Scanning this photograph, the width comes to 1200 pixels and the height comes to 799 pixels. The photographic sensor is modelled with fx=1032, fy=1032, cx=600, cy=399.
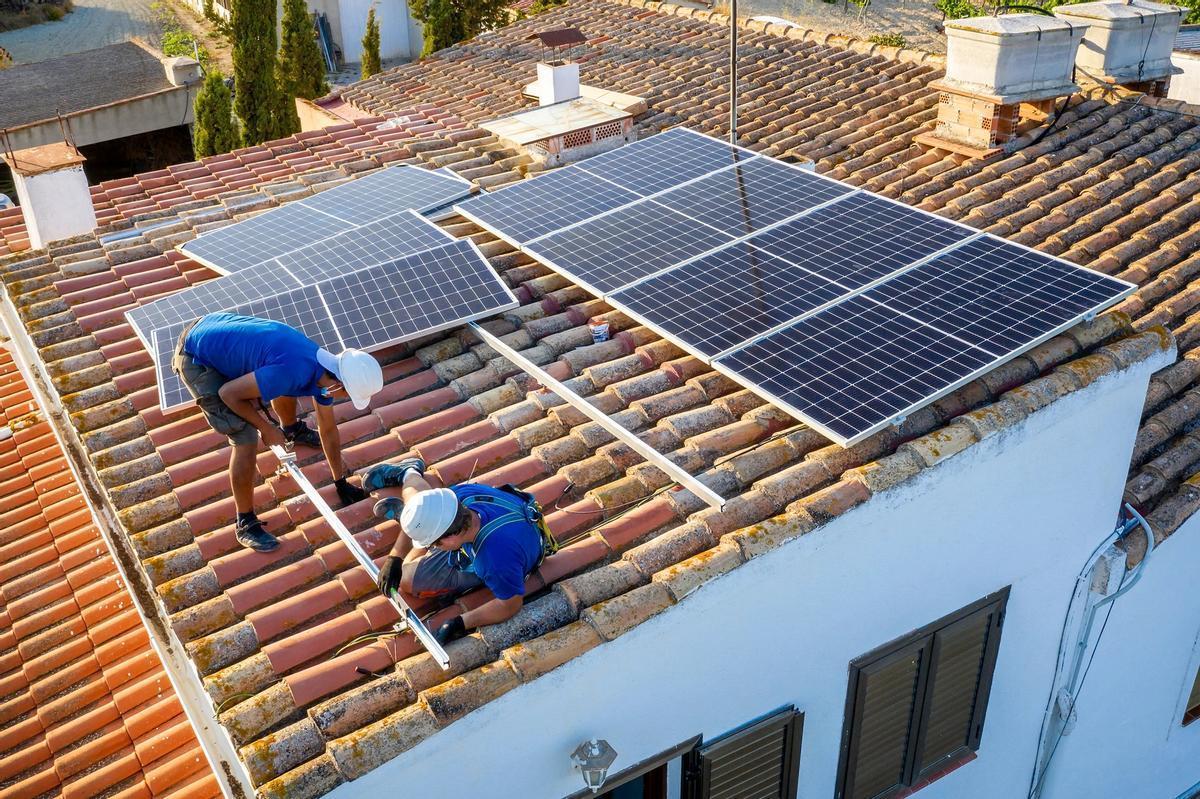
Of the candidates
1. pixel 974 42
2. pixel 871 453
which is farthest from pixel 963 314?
pixel 974 42

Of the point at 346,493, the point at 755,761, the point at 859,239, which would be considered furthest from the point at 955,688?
the point at 346,493

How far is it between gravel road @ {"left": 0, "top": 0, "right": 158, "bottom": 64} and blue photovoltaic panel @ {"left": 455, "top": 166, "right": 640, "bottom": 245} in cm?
4835

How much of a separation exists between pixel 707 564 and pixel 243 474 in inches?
123

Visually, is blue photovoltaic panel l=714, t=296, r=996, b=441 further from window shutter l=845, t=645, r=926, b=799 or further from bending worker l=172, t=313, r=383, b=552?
bending worker l=172, t=313, r=383, b=552

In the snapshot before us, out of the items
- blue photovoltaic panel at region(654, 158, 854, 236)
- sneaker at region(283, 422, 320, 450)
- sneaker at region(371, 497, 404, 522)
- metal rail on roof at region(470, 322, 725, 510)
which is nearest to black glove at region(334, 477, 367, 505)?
sneaker at region(371, 497, 404, 522)

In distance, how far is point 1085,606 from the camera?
871 cm

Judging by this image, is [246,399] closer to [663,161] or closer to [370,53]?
[663,161]

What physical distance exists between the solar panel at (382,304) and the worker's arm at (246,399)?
131 cm

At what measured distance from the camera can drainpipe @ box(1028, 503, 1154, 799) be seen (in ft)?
28.0

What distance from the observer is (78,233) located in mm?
12094

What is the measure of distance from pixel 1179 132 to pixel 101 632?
13.7 metres

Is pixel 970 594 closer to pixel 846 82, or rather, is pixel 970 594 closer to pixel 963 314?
pixel 963 314

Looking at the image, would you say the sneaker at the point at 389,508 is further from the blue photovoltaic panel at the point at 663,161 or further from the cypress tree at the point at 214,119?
the cypress tree at the point at 214,119

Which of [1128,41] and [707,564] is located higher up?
[1128,41]
